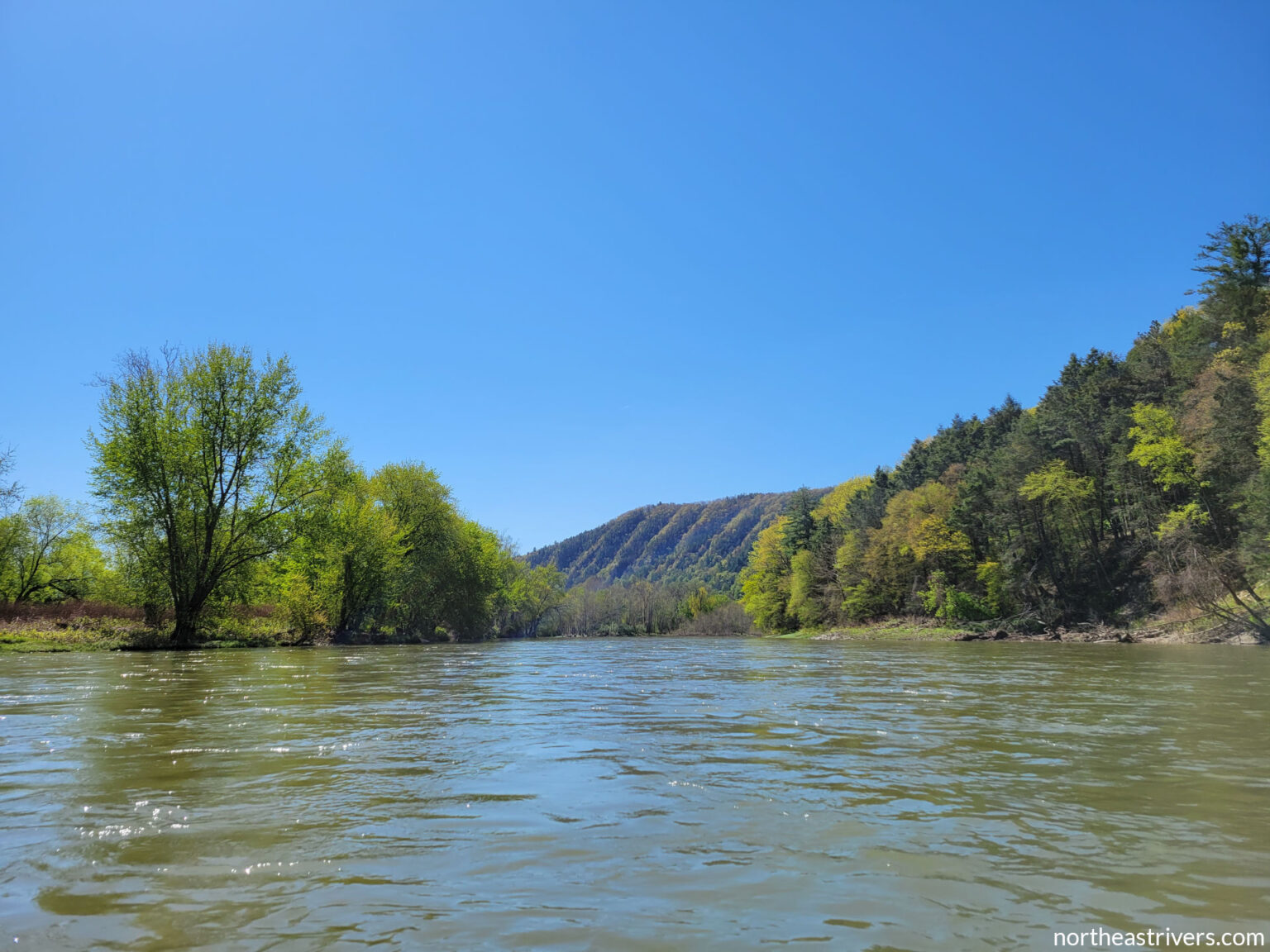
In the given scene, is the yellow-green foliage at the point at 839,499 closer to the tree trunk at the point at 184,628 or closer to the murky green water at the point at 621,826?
the tree trunk at the point at 184,628

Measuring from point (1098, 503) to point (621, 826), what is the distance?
71.9 meters

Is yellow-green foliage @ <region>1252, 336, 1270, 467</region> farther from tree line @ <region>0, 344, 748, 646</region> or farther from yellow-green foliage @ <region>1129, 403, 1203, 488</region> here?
tree line @ <region>0, 344, 748, 646</region>

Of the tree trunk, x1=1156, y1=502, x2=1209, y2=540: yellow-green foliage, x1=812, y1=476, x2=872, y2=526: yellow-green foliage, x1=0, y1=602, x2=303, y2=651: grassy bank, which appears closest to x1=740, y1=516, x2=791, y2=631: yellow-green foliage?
x1=812, y1=476, x2=872, y2=526: yellow-green foliage

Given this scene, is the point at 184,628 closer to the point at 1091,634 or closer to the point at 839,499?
the point at 1091,634

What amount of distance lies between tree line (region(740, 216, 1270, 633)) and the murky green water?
39.0 meters

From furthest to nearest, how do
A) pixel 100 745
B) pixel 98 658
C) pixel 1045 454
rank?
pixel 1045 454, pixel 98 658, pixel 100 745

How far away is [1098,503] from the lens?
64.4m

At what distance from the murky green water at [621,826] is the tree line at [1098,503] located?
39.0 m

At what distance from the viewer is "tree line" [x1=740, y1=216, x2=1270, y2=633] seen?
4244cm

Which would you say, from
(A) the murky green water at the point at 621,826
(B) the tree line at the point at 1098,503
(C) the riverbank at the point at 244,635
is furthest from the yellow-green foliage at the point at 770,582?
(A) the murky green water at the point at 621,826

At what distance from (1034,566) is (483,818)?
71437mm

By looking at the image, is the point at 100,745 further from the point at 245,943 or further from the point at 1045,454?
the point at 1045,454

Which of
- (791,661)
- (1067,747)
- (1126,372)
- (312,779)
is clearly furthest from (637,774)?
(1126,372)

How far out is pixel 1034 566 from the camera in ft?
217
